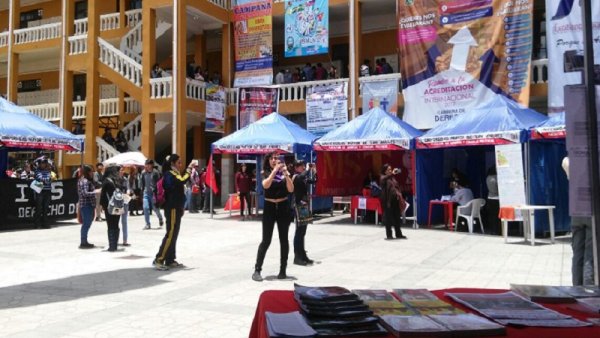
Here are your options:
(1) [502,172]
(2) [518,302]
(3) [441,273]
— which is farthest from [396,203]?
(2) [518,302]

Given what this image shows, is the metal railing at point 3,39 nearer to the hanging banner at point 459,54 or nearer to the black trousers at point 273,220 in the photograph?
the hanging banner at point 459,54

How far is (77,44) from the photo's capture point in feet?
75.8

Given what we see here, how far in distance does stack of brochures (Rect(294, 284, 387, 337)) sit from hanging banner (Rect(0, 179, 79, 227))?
1332cm

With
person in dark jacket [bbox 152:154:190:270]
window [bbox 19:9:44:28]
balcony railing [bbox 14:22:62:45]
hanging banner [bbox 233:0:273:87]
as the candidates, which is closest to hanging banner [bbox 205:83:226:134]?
hanging banner [bbox 233:0:273:87]

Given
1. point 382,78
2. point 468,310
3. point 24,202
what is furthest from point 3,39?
point 468,310

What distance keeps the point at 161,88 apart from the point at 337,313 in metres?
19.7

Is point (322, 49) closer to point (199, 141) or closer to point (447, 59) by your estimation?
point (447, 59)

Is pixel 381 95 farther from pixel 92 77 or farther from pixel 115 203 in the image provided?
pixel 92 77

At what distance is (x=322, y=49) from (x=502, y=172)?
31.5ft

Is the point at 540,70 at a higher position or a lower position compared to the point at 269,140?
higher

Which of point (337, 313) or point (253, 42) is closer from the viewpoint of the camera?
point (337, 313)

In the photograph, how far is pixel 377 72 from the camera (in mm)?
20141

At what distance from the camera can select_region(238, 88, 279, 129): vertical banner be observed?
21094mm

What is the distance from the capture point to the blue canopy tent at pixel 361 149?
14531 millimetres
